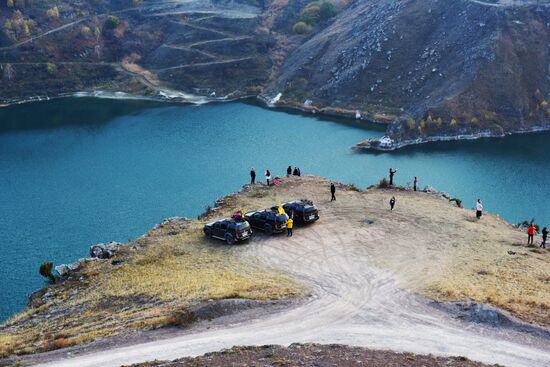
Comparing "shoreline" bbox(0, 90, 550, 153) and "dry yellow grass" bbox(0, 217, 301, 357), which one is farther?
"shoreline" bbox(0, 90, 550, 153)

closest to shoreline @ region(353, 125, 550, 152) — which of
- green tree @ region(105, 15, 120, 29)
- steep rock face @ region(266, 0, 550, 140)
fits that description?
steep rock face @ region(266, 0, 550, 140)

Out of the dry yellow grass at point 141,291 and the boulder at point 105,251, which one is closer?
the dry yellow grass at point 141,291

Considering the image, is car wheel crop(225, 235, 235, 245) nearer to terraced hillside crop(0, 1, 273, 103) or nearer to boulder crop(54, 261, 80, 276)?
boulder crop(54, 261, 80, 276)

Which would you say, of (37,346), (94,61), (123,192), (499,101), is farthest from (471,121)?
(94,61)

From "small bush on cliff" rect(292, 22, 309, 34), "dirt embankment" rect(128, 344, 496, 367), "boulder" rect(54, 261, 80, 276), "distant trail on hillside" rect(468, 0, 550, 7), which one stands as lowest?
"boulder" rect(54, 261, 80, 276)

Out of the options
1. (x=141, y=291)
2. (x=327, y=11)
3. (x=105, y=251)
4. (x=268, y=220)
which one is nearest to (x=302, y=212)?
(x=268, y=220)

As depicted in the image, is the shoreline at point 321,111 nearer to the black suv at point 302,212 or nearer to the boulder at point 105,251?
the black suv at point 302,212

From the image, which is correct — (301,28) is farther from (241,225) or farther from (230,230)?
(230,230)

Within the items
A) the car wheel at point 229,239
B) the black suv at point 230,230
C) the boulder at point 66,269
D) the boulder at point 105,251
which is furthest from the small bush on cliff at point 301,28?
the boulder at point 66,269
